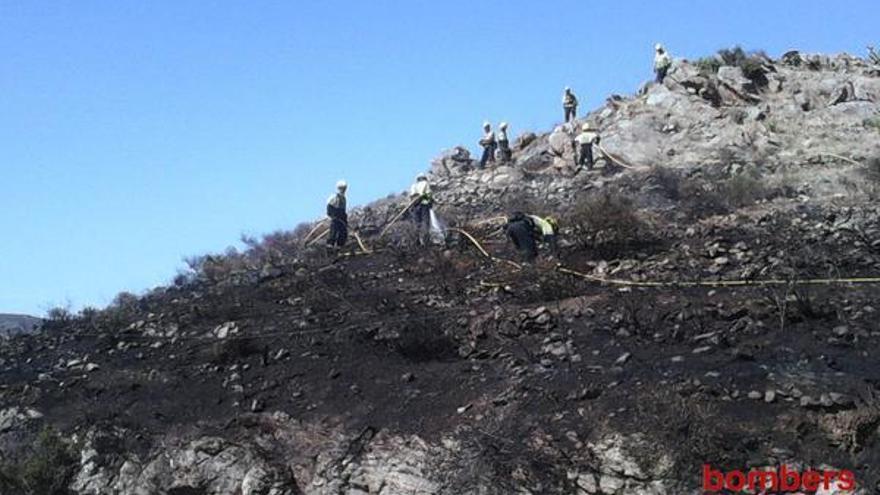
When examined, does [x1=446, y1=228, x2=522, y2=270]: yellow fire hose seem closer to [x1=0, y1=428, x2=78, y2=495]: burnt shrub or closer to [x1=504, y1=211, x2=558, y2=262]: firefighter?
[x1=504, y1=211, x2=558, y2=262]: firefighter

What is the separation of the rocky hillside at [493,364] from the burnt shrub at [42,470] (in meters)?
0.03

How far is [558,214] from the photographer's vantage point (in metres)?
16.8

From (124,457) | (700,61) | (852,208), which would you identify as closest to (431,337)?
(124,457)

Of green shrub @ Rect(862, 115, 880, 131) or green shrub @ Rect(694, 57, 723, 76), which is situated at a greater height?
green shrub @ Rect(694, 57, 723, 76)

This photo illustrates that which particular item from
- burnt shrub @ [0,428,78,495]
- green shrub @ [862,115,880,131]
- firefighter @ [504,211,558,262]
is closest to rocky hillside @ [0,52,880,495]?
burnt shrub @ [0,428,78,495]

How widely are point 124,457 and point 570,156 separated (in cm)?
1503

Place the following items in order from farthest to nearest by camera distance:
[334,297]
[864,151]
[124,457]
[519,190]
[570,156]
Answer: [570,156] → [519,190] → [864,151] → [334,297] → [124,457]

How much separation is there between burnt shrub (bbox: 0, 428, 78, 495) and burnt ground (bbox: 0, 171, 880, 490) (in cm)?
45

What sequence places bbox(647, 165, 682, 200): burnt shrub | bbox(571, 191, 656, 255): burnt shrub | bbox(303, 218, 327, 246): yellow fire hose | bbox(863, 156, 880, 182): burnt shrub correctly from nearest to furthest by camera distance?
bbox(571, 191, 656, 255): burnt shrub → bbox(863, 156, 880, 182): burnt shrub → bbox(647, 165, 682, 200): burnt shrub → bbox(303, 218, 327, 246): yellow fire hose

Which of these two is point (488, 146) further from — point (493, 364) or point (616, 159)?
point (493, 364)

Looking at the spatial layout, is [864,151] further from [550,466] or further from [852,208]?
[550,466]

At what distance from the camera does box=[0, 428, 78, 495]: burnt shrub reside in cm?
994

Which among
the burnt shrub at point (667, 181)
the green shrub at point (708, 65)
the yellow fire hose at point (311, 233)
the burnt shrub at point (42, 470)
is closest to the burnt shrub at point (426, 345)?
the burnt shrub at point (42, 470)

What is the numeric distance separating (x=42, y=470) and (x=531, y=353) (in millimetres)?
5790
